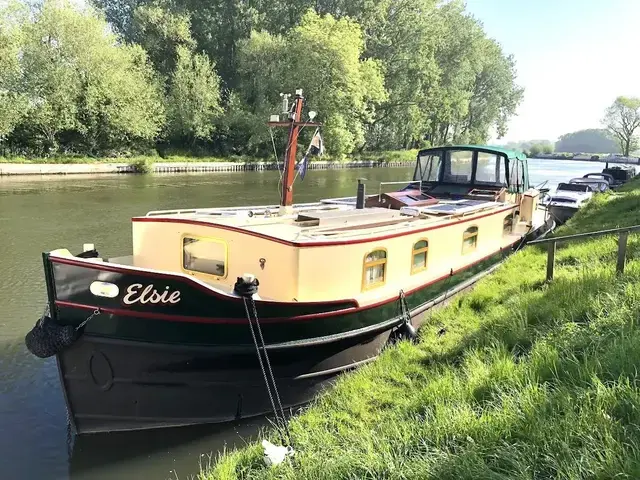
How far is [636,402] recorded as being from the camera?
10.9 feet

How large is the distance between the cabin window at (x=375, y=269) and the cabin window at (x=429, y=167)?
5.96 m

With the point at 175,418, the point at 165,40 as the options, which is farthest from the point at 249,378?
the point at 165,40

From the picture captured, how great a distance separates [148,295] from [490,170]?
31.3 ft

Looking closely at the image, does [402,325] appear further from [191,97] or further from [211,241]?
[191,97]

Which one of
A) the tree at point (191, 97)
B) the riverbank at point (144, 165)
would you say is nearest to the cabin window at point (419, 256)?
the riverbank at point (144, 165)

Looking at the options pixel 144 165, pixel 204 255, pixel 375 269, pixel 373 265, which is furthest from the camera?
pixel 144 165

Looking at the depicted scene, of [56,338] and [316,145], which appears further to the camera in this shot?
[316,145]

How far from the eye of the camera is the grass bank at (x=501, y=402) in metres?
3.16

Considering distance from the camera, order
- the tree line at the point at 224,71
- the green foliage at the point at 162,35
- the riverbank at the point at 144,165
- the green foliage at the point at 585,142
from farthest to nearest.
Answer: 1. the green foliage at the point at 585,142
2. the green foliage at the point at 162,35
3. the tree line at the point at 224,71
4. the riverbank at the point at 144,165

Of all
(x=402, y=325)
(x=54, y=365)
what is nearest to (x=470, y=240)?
(x=402, y=325)

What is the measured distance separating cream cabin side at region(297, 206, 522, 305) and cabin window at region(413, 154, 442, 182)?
96.2 inches

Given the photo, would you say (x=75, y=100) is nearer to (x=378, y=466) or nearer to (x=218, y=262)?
(x=218, y=262)

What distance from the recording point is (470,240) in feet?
34.1

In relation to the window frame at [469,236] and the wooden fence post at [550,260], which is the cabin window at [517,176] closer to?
the window frame at [469,236]
